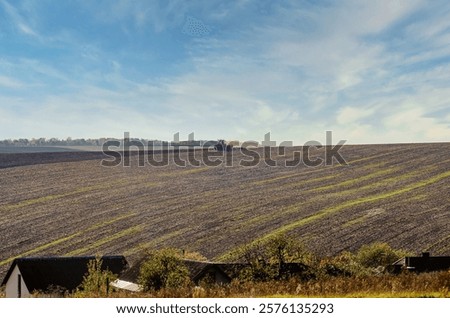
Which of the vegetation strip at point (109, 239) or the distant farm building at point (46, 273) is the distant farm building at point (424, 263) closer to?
the distant farm building at point (46, 273)

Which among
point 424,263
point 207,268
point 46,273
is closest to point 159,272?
point 207,268

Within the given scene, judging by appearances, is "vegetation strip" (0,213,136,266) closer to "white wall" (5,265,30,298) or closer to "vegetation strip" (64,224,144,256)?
"vegetation strip" (64,224,144,256)

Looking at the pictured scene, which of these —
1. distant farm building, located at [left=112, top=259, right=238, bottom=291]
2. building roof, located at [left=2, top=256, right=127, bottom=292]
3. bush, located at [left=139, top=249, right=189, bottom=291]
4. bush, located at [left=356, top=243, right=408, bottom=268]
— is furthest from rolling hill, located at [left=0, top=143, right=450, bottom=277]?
bush, located at [left=139, top=249, right=189, bottom=291]

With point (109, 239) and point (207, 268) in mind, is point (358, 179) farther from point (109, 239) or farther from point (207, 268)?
point (207, 268)

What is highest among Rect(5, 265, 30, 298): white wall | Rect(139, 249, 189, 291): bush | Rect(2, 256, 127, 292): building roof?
Rect(139, 249, 189, 291): bush

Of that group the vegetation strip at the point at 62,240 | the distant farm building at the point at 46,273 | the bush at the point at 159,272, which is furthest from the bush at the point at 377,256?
the vegetation strip at the point at 62,240
